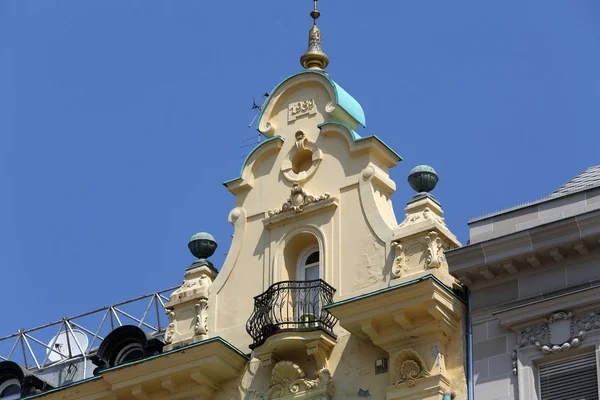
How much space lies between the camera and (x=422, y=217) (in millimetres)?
33375

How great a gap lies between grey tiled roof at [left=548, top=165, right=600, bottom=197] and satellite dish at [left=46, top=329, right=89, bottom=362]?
1434 cm

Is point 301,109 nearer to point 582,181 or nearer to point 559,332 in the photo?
point 582,181

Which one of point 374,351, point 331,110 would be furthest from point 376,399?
point 331,110

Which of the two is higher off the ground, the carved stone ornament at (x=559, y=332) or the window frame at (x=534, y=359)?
the carved stone ornament at (x=559, y=332)

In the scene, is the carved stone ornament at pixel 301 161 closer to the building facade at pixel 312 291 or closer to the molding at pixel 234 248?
the building facade at pixel 312 291

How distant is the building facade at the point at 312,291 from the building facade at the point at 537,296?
631 mm

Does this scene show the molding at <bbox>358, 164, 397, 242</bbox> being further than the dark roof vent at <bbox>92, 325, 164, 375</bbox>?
No

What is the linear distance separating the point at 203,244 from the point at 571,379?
958 centimetres

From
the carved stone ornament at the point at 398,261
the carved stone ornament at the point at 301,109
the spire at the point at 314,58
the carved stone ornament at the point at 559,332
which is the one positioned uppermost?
the spire at the point at 314,58

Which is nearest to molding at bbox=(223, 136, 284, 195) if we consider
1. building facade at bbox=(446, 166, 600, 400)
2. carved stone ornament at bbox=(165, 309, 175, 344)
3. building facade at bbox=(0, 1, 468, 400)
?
building facade at bbox=(0, 1, 468, 400)

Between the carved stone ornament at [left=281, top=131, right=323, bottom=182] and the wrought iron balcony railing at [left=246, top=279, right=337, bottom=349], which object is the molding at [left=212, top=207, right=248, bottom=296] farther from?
the wrought iron balcony railing at [left=246, top=279, right=337, bottom=349]

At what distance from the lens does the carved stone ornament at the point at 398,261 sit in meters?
32.9

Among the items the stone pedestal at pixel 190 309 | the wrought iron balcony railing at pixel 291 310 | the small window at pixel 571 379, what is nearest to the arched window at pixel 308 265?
Result: the wrought iron balcony railing at pixel 291 310

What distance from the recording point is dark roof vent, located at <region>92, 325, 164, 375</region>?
3672 cm
